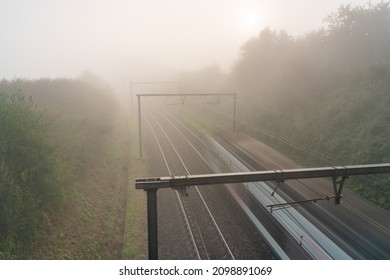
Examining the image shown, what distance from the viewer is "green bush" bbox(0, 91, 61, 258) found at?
36.8ft

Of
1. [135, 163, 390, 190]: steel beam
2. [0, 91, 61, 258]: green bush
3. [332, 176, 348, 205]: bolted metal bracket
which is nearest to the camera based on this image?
[135, 163, 390, 190]: steel beam

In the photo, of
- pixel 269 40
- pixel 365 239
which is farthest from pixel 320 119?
pixel 269 40

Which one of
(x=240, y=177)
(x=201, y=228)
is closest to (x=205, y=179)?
(x=240, y=177)

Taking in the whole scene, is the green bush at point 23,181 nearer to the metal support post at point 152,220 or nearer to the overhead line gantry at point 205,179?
the metal support post at point 152,220

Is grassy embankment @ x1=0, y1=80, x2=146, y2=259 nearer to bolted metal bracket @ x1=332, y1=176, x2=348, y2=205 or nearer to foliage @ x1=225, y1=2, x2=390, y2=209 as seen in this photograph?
bolted metal bracket @ x1=332, y1=176, x2=348, y2=205

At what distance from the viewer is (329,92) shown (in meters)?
31.1

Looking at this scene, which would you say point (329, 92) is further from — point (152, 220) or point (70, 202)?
point (152, 220)

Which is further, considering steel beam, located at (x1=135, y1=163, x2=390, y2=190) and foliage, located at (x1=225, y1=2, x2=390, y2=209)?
foliage, located at (x1=225, y1=2, x2=390, y2=209)

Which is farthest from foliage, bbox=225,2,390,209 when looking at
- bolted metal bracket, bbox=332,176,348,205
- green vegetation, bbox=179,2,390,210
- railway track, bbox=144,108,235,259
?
railway track, bbox=144,108,235,259

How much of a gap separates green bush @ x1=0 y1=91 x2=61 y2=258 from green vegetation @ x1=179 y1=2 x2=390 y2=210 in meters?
18.2

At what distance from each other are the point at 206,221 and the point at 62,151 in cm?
1005

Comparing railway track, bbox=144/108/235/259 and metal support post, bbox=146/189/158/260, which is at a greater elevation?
metal support post, bbox=146/189/158/260

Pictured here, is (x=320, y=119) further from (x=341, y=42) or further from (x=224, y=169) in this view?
(x=341, y=42)

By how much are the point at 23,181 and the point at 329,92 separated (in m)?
29.0
